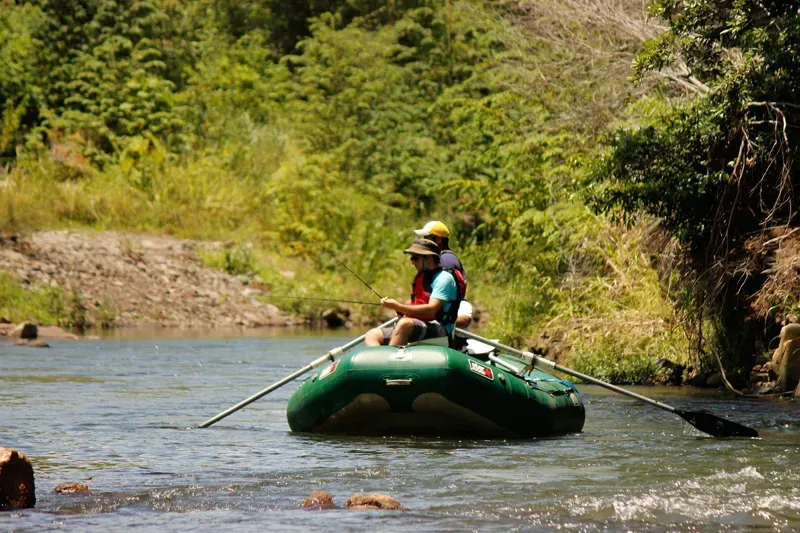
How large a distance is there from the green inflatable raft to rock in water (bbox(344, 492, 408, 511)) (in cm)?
242

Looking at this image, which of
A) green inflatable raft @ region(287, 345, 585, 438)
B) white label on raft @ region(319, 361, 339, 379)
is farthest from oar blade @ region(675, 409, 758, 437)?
white label on raft @ region(319, 361, 339, 379)

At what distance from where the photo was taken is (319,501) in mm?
7172

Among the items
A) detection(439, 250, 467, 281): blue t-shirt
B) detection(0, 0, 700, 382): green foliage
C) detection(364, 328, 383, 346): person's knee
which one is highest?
detection(0, 0, 700, 382): green foliage

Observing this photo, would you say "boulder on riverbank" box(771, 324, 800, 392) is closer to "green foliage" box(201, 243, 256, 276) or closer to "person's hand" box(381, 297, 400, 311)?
"person's hand" box(381, 297, 400, 311)

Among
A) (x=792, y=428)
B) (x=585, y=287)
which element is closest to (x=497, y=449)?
(x=792, y=428)

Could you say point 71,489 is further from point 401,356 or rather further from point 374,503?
point 401,356

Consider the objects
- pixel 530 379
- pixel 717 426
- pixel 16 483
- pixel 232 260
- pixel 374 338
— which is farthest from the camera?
pixel 232 260

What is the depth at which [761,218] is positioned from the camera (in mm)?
12711

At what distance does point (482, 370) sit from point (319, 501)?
279 cm

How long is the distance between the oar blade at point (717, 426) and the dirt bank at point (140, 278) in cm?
1477

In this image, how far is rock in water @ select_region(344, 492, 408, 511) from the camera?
23.1 ft

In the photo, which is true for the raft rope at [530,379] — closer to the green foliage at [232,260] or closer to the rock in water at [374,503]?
the rock in water at [374,503]

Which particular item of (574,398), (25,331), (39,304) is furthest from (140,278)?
(574,398)

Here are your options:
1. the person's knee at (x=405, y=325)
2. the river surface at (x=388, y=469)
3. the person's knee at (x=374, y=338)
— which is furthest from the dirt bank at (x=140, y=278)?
the person's knee at (x=405, y=325)
